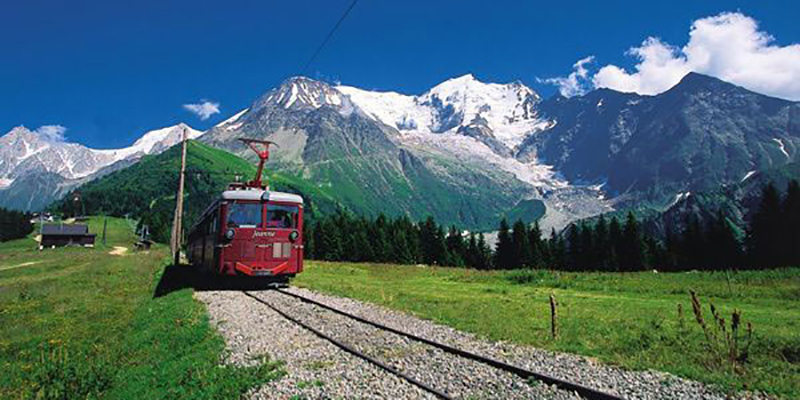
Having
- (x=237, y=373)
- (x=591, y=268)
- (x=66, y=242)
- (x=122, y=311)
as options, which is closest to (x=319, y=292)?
(x=122, y=311)

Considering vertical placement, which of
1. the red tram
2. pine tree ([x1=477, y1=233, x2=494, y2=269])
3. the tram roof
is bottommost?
pine tree ([x1=477, y1=233, x2=494, y2=269])

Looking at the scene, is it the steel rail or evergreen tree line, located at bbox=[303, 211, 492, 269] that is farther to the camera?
evergreen tree line, located at bbox=[303, 211, 492, 269]

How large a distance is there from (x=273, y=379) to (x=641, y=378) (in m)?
6.98

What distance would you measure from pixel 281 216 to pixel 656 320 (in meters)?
16.8

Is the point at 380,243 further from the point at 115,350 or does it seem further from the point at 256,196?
the point at 115,350

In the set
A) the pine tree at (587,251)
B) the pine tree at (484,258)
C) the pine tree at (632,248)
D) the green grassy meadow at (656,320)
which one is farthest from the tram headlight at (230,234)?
the pine tree at (484,258)

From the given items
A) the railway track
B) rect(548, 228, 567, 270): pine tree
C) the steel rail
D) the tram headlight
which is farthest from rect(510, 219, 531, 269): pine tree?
the steel rail

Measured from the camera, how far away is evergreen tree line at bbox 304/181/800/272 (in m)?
68.8

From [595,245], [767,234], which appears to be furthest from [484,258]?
[767,234]

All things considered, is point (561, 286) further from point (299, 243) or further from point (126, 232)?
point (126, 232)

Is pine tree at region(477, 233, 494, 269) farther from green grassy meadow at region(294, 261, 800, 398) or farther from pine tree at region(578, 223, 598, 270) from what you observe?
green grassy meadow at region(294, 261, 800, 398)

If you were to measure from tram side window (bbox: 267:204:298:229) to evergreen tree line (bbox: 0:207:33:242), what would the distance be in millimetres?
140672

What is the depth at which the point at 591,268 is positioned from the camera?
8375 cm

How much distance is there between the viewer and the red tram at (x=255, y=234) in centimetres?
2236
